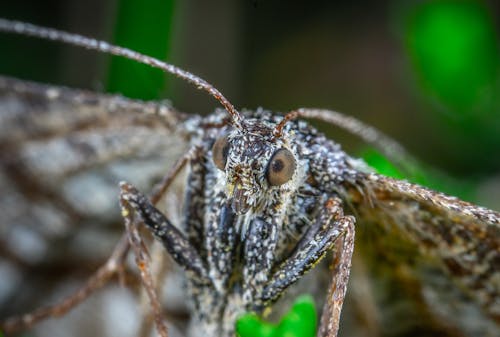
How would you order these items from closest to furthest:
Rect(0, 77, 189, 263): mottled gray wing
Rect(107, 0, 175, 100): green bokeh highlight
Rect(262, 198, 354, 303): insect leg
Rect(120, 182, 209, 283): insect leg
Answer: Rect(262, 198, 354, 303): insect leg
Rect(120, 182, 209, 283): insect leg
Rect(0, 77, 189, 263): mottled gray wing
Rect(107, 0, 175, 100): green bokeh highlight

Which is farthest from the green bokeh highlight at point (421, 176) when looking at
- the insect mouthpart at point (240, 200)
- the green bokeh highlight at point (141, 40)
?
the green bokeh highlight at point (141, 40)

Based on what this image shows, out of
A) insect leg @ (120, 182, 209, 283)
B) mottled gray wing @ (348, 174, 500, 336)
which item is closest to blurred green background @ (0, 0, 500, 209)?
mottled gray wing @ (348, 174, 500, 336)

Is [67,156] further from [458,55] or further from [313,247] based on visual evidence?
[458,55]

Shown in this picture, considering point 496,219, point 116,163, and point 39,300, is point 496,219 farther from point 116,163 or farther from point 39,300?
point 39,300

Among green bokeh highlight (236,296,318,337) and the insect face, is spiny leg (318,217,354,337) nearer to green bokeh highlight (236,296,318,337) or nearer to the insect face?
green bokeh highlight (236,296,318,337)

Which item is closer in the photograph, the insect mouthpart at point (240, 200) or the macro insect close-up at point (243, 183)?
the insect mouthpart at point (240, 200)

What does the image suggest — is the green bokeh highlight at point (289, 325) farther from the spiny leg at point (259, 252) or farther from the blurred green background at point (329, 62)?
the blurred green background at point (329, 62)

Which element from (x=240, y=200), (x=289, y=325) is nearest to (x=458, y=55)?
(x=240, y=200)
